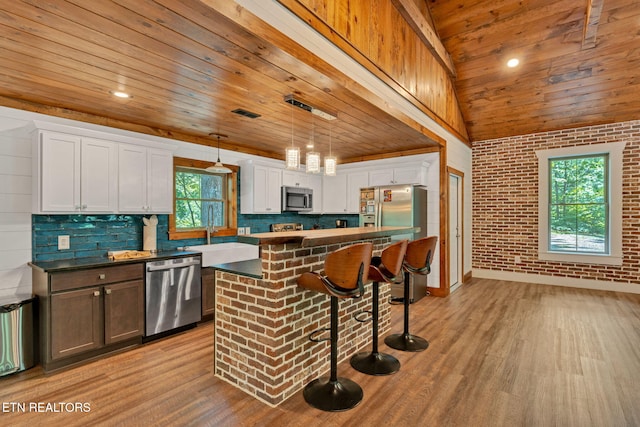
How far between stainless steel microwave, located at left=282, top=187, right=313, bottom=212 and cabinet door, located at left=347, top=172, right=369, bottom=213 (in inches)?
29.0

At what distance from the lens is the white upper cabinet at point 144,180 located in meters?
3.50

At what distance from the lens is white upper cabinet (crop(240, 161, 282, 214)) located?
5020 mm

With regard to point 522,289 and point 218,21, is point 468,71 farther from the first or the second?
point 218,21

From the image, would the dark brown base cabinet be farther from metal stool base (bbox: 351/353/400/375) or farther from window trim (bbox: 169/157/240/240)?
metal stool base (bbox: 351/353/400/375)

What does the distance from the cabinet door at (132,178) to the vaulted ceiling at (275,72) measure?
0.40 metres

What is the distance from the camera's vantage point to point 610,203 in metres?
5.27

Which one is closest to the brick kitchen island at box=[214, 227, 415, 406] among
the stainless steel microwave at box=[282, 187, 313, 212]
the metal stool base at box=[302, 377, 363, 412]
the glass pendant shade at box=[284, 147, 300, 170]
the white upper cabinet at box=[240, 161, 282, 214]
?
the metal stool base at box=[302, 377, 363, 412]

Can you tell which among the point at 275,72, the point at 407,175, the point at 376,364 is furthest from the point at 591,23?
the point at 376,364

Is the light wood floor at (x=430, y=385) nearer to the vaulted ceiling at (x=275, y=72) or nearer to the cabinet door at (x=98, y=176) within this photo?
the cabinet door at (x=98, y=176)

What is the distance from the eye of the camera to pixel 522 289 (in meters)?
5.50

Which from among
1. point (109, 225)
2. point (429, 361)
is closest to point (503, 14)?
point (429, 361)

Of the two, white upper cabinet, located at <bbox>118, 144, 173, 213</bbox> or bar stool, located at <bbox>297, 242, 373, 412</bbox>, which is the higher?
white upper cabinet, located at <bbox>118, 144, 173, 213</bbox>

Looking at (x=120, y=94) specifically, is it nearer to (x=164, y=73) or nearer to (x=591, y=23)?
(x=164, y=73)

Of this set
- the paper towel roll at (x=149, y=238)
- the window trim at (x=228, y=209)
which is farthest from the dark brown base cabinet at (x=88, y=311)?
the window trim at (x=228, y=209)
